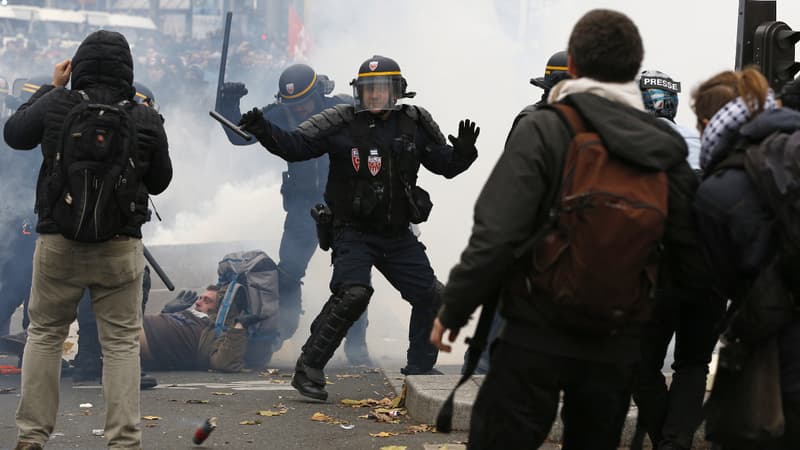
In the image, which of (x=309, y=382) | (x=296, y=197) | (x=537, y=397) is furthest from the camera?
(x=296, y=197)

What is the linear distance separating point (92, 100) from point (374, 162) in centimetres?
197

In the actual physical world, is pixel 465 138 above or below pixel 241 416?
above

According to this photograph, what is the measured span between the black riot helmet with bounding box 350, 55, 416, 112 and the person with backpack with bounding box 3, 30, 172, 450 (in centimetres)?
183

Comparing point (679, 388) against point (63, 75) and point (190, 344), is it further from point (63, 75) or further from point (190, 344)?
point (190, 344)

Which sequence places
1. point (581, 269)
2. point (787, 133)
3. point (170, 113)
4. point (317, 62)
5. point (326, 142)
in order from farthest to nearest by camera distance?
point (170, 113) < point (317, 62) < point (326, 142) < point (787, 133) < point (581, 269)

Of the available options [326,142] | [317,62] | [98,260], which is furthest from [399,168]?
[317,62]

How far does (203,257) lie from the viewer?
13.4 metres

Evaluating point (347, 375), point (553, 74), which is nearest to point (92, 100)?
point (553, 74)

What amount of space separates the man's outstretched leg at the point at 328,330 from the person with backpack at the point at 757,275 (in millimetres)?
3181

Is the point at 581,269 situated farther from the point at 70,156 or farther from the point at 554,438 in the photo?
the point at 554,438

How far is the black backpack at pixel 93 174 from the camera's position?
431cm

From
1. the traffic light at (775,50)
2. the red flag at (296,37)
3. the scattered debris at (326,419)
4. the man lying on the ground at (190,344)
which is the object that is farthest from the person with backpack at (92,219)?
the red flag at (296,37)

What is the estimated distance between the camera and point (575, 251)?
109 inches

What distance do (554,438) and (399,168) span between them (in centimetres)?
167
